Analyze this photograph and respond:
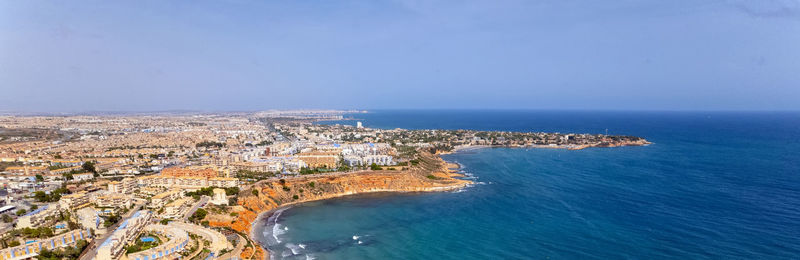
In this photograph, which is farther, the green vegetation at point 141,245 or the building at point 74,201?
the building at point 74,201

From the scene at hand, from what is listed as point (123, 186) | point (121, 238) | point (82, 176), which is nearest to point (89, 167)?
point (82, 176)

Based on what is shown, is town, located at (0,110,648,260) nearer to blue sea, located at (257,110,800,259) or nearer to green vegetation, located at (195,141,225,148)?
green vegetation, located at (195,141,225,148)

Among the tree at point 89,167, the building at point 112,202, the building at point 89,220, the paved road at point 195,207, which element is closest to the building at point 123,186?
the building at point 112,202

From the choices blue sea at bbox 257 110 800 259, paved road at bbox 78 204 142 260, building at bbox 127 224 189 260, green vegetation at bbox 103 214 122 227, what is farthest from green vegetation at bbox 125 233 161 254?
blue sea at bbox 257 110 800 259

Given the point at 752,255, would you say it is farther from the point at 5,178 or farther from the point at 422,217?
the point at 5,178

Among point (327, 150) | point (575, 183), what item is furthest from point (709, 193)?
point (327, 150)

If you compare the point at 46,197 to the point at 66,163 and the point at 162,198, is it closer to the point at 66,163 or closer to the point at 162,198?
the point at 162,198

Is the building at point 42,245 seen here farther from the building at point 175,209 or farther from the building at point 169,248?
the building at point 175,209
